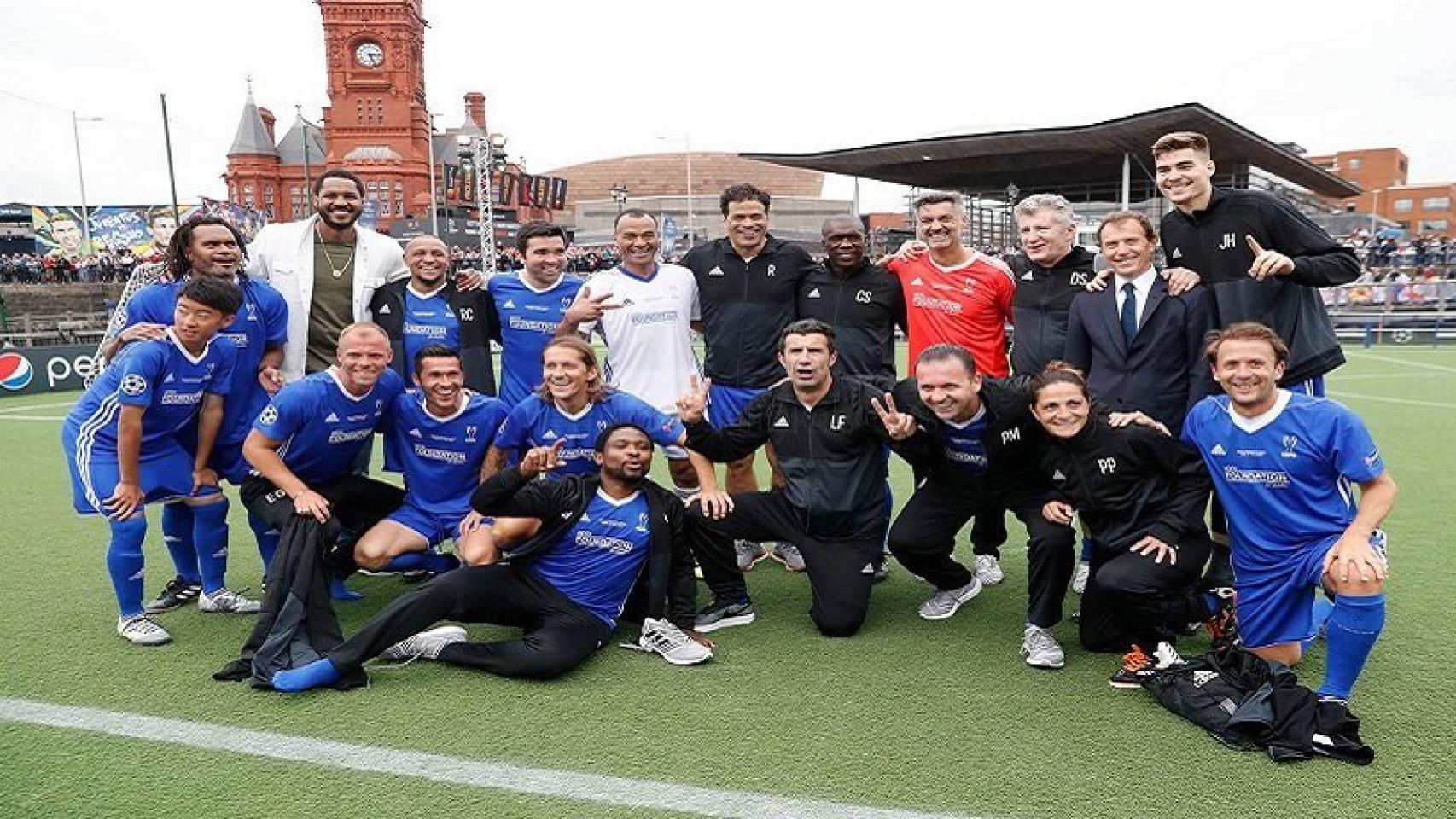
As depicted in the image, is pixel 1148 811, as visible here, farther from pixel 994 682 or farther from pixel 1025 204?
pixel 1025 204

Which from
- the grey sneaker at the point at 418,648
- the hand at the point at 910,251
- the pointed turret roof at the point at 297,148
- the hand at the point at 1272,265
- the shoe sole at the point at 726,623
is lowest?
the shoe sole at the point at 726,623

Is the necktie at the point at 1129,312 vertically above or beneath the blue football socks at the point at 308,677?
above

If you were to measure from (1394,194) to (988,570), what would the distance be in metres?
94.6

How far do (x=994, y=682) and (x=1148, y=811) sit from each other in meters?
1.00

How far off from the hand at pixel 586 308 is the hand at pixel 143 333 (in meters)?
1.92

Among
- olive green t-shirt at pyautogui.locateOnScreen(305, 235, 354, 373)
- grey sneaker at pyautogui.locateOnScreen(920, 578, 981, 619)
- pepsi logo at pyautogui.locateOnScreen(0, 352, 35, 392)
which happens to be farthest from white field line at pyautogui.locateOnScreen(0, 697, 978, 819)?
pepsi logo at pyautogui.locateOnScreen(0, 352, 35, 392)

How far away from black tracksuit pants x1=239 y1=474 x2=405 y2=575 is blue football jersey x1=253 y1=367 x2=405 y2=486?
0.33ft

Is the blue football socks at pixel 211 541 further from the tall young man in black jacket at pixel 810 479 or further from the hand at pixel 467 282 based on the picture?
the tall young man in black jacket at pixel 810 479

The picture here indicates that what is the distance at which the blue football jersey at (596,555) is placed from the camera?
158 inches

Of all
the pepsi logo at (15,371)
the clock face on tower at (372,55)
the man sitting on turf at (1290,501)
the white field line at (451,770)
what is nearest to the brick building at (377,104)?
the clock face on tower at (372,55)

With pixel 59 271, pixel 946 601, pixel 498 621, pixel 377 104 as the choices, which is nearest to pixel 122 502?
pixel 498 621

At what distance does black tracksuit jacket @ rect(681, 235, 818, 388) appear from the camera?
208 inches

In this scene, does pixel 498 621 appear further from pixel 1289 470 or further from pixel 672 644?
pixel 1289 470

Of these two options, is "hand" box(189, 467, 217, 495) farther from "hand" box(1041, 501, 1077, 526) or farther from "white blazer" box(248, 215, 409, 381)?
"hand" box(1041, 501, 1077, 526)
